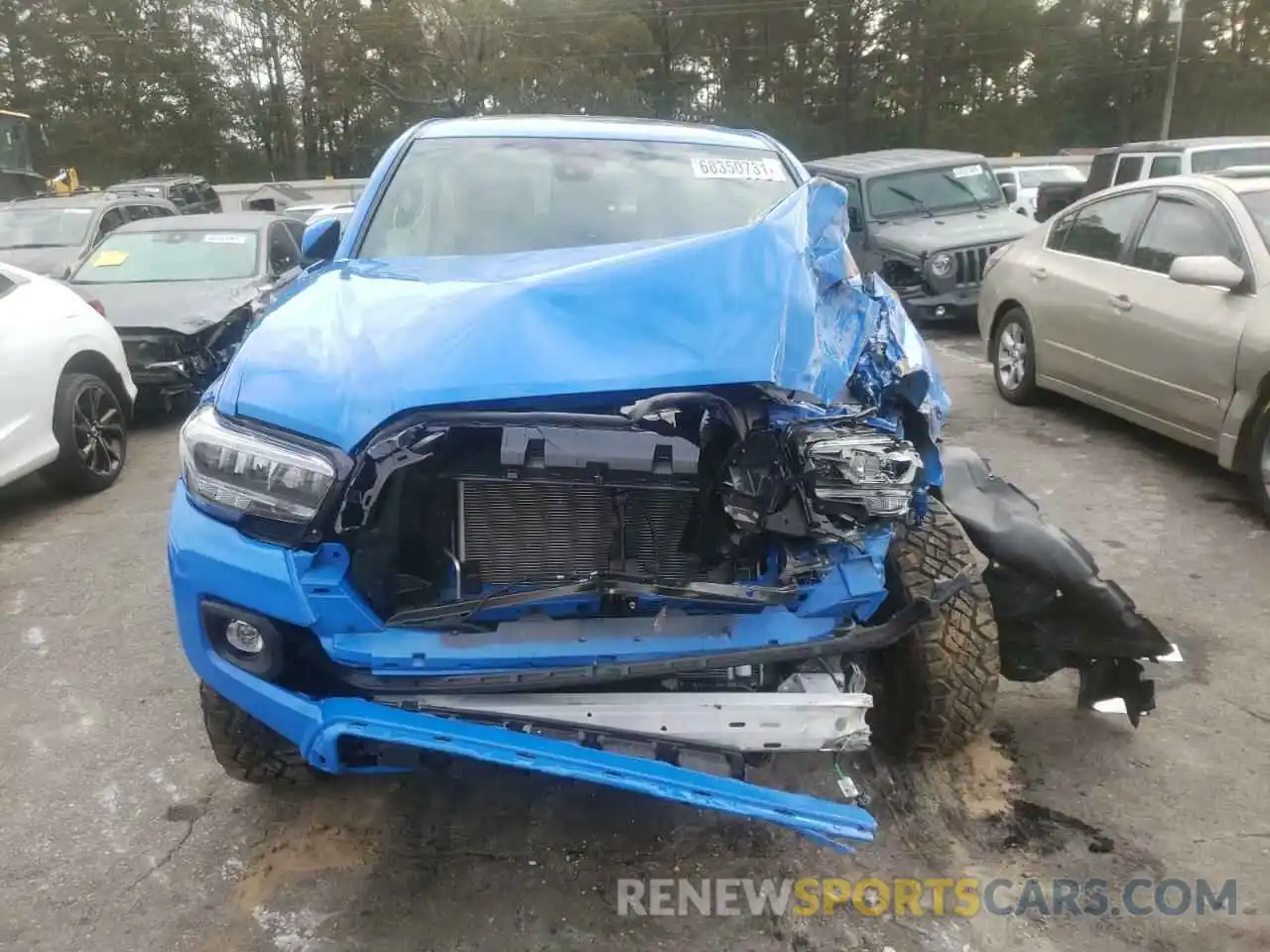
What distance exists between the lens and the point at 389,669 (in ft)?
7.44

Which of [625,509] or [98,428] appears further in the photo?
[98,428]

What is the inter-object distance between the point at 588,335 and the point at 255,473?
0.82m

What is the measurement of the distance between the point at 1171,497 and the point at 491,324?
438 cm

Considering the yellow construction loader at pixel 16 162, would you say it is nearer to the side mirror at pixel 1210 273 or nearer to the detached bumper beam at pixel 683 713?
the side mirror at pixel 1210 273

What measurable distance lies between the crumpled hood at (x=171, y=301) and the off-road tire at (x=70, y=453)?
1.21 meters

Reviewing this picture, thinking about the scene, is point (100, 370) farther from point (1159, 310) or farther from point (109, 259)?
point (1159, 310)

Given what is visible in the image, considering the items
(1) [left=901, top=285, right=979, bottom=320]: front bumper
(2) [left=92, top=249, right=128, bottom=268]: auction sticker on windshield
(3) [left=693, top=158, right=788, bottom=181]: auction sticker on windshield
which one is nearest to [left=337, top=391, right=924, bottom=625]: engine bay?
(3) [left=693, top=158, right=788, bottom=181]: auction sticker on windshield

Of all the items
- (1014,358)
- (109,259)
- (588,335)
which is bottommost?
(1014,358)

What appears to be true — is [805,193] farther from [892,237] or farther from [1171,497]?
[892,237]

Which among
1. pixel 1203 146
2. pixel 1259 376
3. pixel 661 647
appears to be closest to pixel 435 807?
pixel 661 647

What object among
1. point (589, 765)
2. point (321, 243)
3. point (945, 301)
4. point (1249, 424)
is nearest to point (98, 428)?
point (321, 243)

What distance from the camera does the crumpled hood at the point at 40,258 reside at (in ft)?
30.5

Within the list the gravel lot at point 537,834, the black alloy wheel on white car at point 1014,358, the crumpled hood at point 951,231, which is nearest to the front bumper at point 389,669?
the gravel lot at point 537,834

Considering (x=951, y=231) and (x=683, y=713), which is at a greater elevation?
(x=951, y=231)
